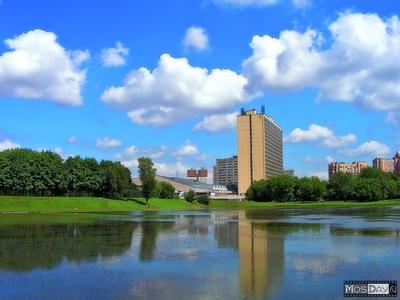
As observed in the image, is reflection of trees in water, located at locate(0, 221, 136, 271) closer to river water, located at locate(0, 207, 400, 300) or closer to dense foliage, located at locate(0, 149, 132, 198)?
river water, located at locate(0, 207, 400, 300)

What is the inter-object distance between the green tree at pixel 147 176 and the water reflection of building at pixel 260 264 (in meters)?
112

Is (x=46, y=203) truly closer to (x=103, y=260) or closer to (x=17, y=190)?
(x=17, y=190)

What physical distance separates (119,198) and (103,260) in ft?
413

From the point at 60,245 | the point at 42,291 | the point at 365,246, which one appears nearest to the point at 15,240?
the point at 60,245

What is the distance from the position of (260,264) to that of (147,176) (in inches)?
4971

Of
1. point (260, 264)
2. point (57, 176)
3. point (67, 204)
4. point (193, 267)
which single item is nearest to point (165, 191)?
point (57, 176)

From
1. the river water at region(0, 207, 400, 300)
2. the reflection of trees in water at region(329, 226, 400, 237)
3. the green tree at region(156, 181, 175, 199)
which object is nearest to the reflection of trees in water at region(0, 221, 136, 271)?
the river water at region(0, 207, 400, 300)

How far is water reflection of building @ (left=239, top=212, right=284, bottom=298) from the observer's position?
18242mm

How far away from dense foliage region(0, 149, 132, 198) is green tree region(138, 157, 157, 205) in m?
4.98

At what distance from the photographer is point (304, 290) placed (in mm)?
17625

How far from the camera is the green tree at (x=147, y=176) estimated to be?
148125mm

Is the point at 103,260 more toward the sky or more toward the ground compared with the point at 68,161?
more toward the ground

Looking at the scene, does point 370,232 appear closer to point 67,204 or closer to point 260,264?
point 260,264

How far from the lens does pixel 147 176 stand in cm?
14900
